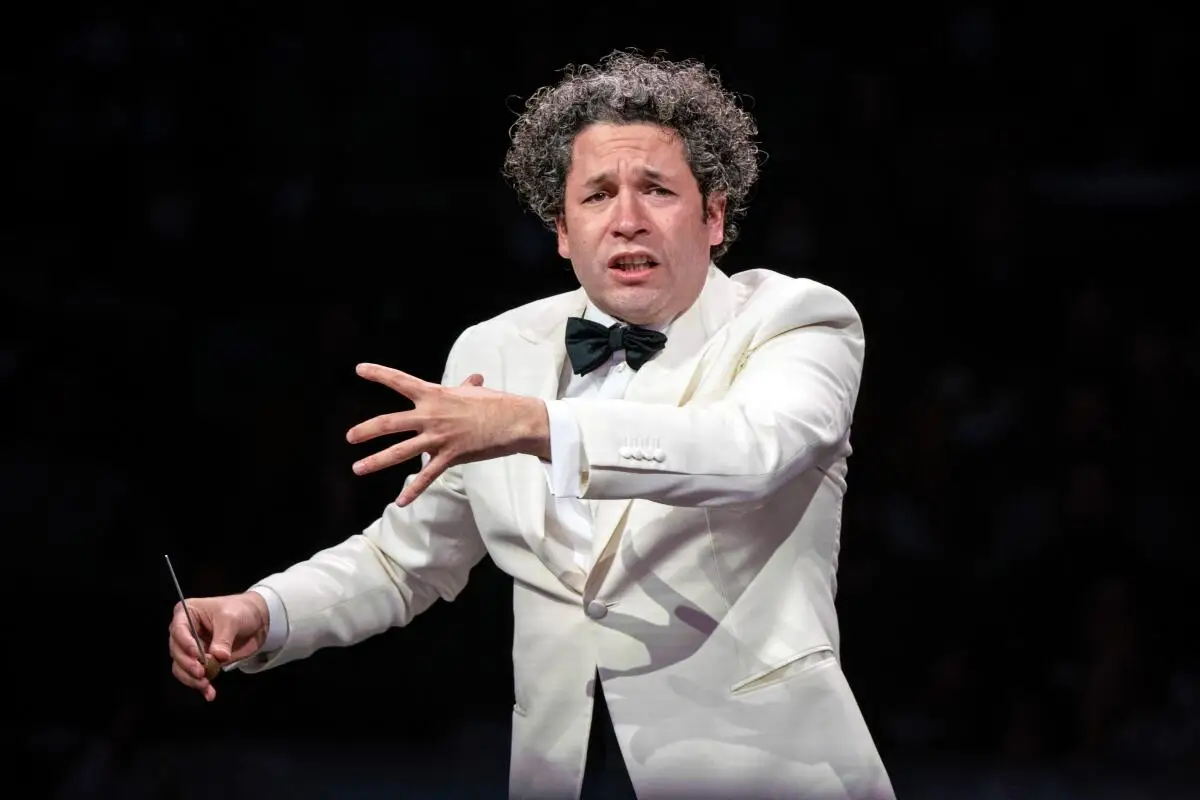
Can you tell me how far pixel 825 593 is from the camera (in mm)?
2047

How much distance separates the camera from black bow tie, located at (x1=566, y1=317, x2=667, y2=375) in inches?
82.8

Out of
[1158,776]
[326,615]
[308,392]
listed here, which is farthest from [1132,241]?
[326,615]

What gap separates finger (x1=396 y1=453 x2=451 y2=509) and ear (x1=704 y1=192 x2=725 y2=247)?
0.68 metres

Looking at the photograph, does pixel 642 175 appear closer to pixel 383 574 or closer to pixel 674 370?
pixel 674 370

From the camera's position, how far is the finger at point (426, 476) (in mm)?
1661

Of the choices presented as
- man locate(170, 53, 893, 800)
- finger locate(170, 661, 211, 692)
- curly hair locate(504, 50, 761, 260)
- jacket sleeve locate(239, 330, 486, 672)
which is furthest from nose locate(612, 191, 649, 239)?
finger locate(170, 661, 211, 692)

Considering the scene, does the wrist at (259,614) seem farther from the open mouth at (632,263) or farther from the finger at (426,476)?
the open mouth at (632,263)

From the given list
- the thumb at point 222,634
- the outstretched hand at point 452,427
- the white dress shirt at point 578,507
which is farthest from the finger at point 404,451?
the thumb at point 222,634

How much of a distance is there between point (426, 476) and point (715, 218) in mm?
745

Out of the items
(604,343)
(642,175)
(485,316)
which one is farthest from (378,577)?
(485,316)

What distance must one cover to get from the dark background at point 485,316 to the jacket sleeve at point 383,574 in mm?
817

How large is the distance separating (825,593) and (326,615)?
713 mm

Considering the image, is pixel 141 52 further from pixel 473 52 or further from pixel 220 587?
pixel 220 587

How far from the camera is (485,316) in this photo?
3375mm
